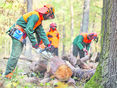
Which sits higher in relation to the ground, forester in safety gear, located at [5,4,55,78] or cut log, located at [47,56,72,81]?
forester in safety gear, located at [5,4,55,78]

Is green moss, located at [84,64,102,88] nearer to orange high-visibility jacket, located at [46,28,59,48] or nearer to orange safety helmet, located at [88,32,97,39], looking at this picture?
orange safety helmet, located at [88,32,97,39]

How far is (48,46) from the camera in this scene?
14.8 feet

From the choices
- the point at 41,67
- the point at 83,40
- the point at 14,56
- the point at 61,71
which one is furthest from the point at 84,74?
the point at 83,40

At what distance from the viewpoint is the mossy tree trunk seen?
110 inches

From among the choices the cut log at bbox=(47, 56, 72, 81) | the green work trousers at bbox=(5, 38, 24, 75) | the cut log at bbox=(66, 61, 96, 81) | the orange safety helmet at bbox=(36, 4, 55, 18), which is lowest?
the cut log at bbox=(66, 61, 96, 81)

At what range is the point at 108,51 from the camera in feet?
9.48

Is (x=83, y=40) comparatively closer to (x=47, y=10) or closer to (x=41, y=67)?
(x=41, y=67)

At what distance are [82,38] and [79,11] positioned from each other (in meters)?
11.8

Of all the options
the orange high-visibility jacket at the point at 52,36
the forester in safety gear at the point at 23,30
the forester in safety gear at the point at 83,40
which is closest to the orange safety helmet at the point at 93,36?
the forester in safety gear at the point at 83,40

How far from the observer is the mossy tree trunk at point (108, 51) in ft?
9.16

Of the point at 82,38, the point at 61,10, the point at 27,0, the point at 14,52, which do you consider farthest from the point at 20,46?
the point at 61,10

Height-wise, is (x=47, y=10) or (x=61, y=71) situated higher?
(x=47, y=10)

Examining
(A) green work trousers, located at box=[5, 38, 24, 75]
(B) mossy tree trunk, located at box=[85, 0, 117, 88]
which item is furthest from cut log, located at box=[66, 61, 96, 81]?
(A) green work trousers, located at box=[5, 38, 24, 75]

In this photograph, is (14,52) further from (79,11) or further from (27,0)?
(79,11)
